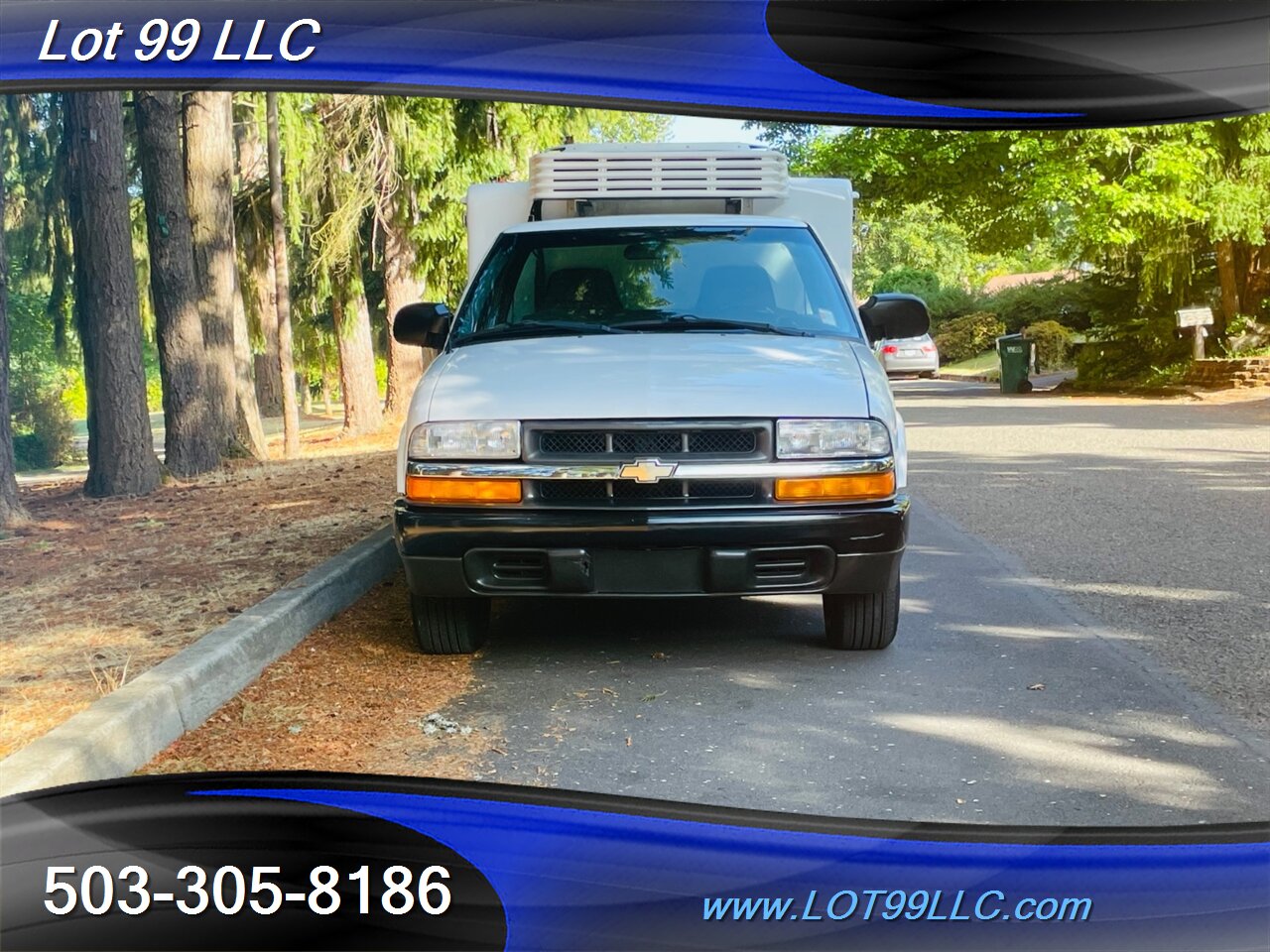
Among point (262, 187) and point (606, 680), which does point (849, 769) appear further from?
point (262, 187)

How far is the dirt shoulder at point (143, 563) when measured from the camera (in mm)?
5637

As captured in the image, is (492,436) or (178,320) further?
(178,320)

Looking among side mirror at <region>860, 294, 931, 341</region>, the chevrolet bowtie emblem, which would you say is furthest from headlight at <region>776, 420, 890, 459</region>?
side mirror at <region>860, 294, 931, 341</region>

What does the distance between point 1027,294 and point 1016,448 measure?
30.4m

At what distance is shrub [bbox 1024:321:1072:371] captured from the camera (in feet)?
131

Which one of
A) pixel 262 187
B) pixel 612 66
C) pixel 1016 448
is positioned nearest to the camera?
pixel 612 66

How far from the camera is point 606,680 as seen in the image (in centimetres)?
573

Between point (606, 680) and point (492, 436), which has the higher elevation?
point (492, 436)

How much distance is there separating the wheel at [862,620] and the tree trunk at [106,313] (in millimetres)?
8739

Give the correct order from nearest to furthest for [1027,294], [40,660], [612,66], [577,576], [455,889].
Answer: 1. [455,889]
2. [612,66]
3. [577,576]
4. [40,660]
5. [1027,294]

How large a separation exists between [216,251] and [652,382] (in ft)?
35.3

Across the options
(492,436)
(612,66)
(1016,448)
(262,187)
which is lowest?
(1016,448)

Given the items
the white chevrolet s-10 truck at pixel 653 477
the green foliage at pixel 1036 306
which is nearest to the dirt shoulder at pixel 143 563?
the white chevrolet s-10 truck at pixel 653 477

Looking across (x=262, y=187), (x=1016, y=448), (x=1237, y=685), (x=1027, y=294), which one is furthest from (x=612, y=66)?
(x=1027, y=294)
